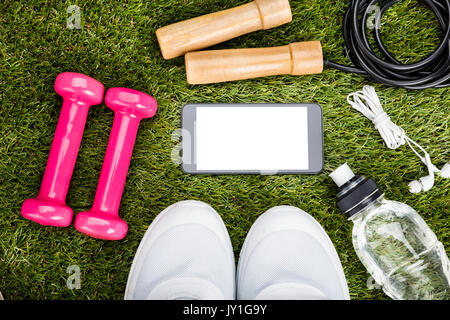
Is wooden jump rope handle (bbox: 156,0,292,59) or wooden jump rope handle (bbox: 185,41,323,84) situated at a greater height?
wooden jump rope handle (bbox: 156,0,292,59)

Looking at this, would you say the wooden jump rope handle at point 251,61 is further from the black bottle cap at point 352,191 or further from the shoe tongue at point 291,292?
the shoe tongue at point 291,292

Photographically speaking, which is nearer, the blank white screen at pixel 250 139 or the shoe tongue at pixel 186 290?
the shoe tongue at pixel 186 290

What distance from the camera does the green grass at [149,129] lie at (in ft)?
3.55

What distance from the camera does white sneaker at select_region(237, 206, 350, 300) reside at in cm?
102

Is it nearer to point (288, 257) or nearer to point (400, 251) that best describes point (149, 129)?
point (288, 257)

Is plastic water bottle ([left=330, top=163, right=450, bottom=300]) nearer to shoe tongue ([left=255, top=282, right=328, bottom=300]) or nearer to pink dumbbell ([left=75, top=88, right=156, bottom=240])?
shoe tongue ([left=255, top=282, right=328, bottom=300])

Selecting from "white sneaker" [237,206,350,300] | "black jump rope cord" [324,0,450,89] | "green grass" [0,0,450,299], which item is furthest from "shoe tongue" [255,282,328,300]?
"black jump rope cord" [324,0,450,89]

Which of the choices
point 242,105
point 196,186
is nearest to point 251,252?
point 196,186

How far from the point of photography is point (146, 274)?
1032 millimetres

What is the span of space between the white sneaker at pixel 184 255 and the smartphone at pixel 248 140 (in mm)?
116

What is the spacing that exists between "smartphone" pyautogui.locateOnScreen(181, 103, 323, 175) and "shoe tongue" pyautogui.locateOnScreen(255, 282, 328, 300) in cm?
27

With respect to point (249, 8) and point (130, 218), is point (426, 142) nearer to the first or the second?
point (249, 8)


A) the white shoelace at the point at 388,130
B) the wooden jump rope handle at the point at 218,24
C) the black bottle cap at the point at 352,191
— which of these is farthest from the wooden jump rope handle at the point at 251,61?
the black bottle cap at the point at 352,191

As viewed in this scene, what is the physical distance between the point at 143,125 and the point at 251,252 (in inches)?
16.2
